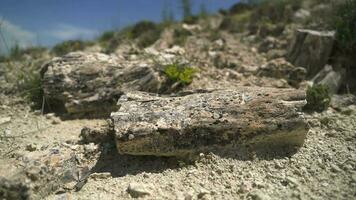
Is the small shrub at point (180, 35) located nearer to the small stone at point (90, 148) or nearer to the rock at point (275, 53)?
the rock at point (275, 53)

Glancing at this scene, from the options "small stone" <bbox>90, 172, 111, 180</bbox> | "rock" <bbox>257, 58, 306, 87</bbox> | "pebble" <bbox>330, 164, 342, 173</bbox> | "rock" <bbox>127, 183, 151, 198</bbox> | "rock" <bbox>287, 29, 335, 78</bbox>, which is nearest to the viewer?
"rock" <bbox>127, 183, 151, 198</bbox>

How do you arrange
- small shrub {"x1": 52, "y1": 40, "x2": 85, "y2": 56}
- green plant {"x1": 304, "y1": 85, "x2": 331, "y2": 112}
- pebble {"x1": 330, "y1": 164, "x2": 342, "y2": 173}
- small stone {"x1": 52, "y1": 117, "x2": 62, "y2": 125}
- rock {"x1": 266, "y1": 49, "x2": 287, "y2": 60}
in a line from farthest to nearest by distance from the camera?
small shrub {"x1": 52, "y1": 40, "x2": 85, "y2": 56}
rock {"x1": 266, "y1": 49, "x2": 287, "y2": 60}
small stone {"x1": 52, "y1": 117, "x2": 62, "y2": 125}
green plant {"x1": 304, "y1": 85, "x2": 331, "y2": 112}
pebble {"x1": 330, "y1": 164, "x2": 342, "y2": 173}

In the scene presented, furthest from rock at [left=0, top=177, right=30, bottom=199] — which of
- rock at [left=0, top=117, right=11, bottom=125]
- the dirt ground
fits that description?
rock at [left=0, top=117, right=11, bottom=125]

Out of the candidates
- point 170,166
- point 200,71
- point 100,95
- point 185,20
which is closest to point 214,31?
point 185,20

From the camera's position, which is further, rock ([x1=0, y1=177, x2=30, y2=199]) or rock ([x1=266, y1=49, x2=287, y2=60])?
rock ([x1=266, y1=49, x2=287, y2=60])

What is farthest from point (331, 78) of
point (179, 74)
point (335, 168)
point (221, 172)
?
point (221, 172)

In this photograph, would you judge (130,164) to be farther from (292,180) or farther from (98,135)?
(292,180)

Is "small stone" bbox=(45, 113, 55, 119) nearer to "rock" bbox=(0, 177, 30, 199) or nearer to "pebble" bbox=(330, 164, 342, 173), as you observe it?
"rock" bbox=(0, 177, 30, 199)
